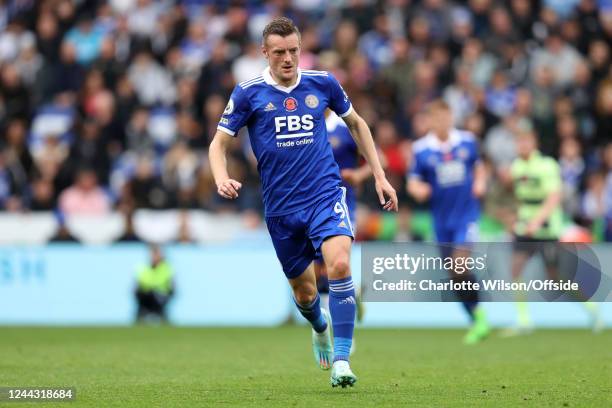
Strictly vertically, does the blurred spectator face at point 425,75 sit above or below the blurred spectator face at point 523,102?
above

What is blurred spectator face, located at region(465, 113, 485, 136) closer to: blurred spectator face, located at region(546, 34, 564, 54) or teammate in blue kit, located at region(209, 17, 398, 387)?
blurred spectator face, located at region(546, 34, 564, 54)

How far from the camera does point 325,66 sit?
1489 centimetres

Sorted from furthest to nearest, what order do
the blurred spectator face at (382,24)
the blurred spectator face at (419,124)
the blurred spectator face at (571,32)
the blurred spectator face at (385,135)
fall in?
the blurred spectator face at (382,24), the blurred spectator face at (571,32), the blurred spectator face at (419,124), the blurred spectator face at (385,135)

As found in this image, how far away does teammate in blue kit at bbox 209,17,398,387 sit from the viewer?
30.2ft

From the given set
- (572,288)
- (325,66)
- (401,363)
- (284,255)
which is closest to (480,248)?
(572,288)

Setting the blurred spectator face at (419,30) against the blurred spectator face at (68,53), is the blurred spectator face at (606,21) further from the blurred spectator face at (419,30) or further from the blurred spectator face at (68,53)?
the blurred spectator face at (68,53)

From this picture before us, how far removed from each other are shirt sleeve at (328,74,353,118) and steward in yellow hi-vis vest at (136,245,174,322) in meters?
10.4

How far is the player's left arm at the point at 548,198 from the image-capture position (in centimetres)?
1700

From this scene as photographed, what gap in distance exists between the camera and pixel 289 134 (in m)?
9.41

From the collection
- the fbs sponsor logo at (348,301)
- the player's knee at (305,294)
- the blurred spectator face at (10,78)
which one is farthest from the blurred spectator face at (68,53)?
the fbs sponsor logo at (348,301)

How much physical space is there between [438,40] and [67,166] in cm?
715

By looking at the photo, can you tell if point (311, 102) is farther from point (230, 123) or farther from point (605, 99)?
point (605, 99)

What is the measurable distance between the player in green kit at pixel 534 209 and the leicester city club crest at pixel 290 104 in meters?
8.24

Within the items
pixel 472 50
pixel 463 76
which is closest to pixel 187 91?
pixel 463 76
